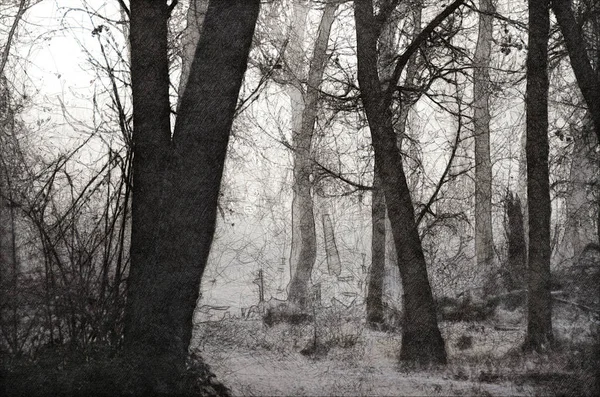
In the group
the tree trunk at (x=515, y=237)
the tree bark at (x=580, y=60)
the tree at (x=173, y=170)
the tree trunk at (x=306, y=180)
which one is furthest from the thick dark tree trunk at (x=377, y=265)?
the tree at (x=173, y=170)

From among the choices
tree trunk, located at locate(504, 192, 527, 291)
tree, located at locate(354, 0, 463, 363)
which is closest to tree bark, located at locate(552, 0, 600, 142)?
tree, located at locate(354, 0, 463, 363)

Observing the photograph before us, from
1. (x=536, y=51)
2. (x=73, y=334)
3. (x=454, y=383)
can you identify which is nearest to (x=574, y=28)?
(x=536, y=51)

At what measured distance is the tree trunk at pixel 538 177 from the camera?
11.0m

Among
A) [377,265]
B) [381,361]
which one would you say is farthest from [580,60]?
[377,265]

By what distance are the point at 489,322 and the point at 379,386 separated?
6.13 m

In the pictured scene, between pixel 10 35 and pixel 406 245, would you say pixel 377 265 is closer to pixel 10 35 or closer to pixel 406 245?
pixel 406 245

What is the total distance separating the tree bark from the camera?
32.6 feet

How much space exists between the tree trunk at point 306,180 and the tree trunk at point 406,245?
6.26 meters

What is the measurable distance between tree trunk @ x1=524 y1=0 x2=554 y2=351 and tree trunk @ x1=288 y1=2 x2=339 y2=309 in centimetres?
670

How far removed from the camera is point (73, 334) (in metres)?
7.04

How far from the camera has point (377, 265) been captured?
50.7ft

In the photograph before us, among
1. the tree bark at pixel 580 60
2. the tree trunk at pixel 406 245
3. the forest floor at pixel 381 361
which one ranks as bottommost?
the forest floor at pixel 381 361

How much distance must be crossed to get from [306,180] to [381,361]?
7.20 m

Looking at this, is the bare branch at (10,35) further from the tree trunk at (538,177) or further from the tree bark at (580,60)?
the tree bark at (580,60)
